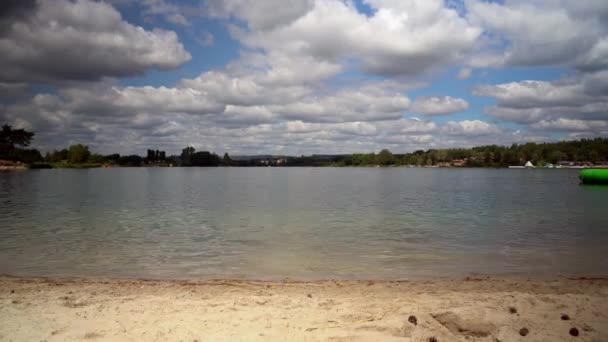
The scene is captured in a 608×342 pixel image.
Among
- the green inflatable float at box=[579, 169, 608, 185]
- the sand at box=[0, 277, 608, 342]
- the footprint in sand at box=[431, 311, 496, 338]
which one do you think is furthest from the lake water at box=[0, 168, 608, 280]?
the green inflatable float at box=[579, 169, 608, 185]

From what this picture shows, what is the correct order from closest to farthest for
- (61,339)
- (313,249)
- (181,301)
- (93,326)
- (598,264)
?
(61,339)
(93,326)
(181,301)
(598,264)
(313,249)

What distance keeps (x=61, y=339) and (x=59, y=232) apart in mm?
16808

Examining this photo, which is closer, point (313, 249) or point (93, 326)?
point (93, 326)

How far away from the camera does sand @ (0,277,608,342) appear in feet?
22.7

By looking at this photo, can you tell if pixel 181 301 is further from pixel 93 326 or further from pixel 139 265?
pixel 139 265

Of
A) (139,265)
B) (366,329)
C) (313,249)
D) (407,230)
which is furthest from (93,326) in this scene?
(407,230)

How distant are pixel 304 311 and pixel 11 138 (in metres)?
193

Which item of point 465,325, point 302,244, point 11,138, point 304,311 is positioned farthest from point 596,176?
point 11,138

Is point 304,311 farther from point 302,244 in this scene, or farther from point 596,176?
point 596,176

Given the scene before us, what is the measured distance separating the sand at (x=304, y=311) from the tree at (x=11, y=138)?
185 metres

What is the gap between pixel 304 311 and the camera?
820 centimetres

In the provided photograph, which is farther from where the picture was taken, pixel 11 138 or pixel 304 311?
pixel 11 138

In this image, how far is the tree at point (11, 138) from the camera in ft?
523

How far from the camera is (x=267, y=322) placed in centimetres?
752
